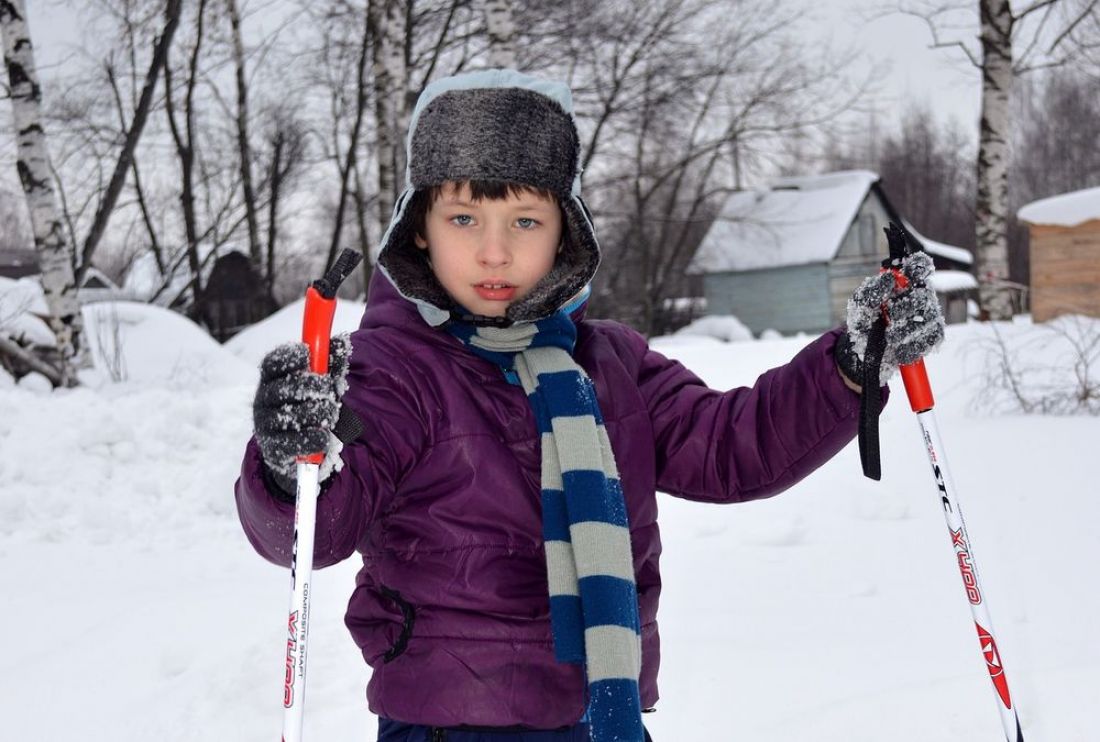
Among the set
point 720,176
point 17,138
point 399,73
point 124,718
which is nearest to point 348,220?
point 720,176

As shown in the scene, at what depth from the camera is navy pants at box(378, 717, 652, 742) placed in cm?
178

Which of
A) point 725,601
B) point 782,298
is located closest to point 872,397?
point 725,601

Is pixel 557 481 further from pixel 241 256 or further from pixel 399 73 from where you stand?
pixel 241 256

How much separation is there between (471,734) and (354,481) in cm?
50

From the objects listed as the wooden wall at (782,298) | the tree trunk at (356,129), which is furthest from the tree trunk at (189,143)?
the wooden wall at (782,298)

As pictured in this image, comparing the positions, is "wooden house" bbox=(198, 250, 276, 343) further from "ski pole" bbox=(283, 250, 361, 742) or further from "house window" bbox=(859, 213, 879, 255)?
"house window" bbox=(859, 213, 879, 255)

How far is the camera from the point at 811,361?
6.68ft

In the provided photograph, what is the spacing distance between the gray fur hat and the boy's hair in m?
0.01

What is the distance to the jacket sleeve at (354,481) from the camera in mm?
1673

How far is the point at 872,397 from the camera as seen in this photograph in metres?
1.94

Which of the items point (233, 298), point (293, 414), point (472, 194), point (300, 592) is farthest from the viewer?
point (233, 298)

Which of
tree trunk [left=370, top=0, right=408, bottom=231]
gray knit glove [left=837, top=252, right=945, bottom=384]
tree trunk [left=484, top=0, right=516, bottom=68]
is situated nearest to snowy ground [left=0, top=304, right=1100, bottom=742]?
gray knit glove [left=837, top=252, right=945, bottom=384]

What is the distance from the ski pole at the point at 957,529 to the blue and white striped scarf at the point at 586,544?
64 centimetres

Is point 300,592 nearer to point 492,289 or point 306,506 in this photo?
point 306,506
